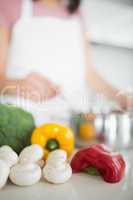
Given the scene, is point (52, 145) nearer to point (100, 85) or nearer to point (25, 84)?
point (25, 84)

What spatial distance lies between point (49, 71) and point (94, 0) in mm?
400

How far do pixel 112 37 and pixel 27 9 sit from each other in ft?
1.38

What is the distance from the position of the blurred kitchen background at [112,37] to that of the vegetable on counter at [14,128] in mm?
488

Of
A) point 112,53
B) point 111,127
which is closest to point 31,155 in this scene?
point 111,127

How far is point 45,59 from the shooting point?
3.62 feet

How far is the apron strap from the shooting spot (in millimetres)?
1043

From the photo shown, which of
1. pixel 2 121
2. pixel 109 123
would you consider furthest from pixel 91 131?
pixel 2 121

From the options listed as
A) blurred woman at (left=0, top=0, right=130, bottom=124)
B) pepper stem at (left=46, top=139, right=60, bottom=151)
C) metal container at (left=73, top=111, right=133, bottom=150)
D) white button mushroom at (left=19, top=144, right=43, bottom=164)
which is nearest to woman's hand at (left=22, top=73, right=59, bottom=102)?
blurred woman at (left=0, top=0, right=130, bottom=124)

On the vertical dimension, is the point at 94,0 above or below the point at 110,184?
above

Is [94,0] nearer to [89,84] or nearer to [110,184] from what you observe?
[89,84]

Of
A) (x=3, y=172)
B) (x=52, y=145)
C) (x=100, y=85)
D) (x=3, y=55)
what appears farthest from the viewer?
(x=100, y=85)

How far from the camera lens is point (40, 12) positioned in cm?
108

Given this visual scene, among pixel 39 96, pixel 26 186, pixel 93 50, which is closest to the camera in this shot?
pixel 26 186

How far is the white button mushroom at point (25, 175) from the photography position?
63cm
